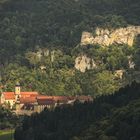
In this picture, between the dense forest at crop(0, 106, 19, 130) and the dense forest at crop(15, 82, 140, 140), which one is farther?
the dense forest at crop(0, 106, 19, 130)

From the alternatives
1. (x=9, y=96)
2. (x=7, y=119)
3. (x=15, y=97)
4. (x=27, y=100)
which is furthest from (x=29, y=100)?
(x=7, y=119)

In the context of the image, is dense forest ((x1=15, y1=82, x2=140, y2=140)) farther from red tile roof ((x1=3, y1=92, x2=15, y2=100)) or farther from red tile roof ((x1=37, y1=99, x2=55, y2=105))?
red tile roof ((x1=3, y1=92, x2=15, y2=100))

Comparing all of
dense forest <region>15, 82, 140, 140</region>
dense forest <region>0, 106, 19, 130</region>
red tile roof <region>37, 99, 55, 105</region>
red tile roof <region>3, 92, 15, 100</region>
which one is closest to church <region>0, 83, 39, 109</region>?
red tile roof <region>3, 92, 15, 100</region>

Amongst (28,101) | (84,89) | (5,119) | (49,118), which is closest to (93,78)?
(84,89)

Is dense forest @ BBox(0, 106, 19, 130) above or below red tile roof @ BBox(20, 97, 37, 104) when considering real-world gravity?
below

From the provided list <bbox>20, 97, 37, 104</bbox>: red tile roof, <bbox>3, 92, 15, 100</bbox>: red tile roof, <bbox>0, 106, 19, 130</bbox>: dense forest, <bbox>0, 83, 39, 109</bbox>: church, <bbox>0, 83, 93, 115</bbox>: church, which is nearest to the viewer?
<bbox>0, 106, 19, 130</bbox>: dense forest

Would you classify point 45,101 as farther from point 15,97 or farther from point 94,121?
point 94,121

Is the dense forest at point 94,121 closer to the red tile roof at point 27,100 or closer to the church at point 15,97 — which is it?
the red tile roof at point 27,100

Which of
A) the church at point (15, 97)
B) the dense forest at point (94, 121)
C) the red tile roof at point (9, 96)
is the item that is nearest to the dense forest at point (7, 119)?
the church at point (15, 97)

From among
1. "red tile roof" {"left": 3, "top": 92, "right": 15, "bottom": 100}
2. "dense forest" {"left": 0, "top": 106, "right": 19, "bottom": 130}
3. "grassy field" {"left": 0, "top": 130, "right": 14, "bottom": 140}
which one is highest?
"red tile roof" {"left": 3, "top": 92, "right": 15, "bottom": 100}

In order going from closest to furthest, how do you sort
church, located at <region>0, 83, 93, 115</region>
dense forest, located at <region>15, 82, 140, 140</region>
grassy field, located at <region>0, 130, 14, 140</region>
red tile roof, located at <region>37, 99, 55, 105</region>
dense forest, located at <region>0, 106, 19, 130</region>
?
dense forest, located at <region>15, 82, 140, 140</region> < grassy field, located at <region>0, 130, 14, 140</region> < dense forest, located at <region>0, 106, 19, 130</region> < red tile roof, located at <region>37, 99, 55, 105</region> < church, located at <region>0, 83, 93, 115</region>
